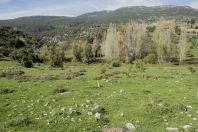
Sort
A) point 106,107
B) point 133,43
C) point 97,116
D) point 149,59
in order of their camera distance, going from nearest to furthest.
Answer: point 97,116 → point 106,107 → point 149,59 → point 133,43

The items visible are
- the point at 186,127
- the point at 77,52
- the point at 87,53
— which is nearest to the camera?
the point at 186,127

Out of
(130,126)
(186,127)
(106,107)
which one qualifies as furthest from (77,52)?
(186,127)

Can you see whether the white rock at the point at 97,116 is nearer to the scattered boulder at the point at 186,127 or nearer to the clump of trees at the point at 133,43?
the scattered boulder at the point at 186,127

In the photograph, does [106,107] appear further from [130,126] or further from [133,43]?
[133,43]

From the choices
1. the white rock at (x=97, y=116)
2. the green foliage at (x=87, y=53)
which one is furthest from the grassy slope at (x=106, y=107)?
the green foliage at (x=87, y=53)

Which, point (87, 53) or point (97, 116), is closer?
point (97, 116)

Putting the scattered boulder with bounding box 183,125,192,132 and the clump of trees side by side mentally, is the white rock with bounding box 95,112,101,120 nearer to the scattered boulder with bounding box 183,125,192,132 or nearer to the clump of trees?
the scattered boulder with bounding box 183,125,192,132

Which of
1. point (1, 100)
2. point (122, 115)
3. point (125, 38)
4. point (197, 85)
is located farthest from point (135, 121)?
point (125, 38)

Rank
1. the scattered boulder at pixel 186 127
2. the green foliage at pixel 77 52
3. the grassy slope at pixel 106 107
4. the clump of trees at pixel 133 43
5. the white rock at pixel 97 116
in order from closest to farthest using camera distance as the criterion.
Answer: the scattered boulder at pixel 186 127 < the grassy slope at pixel 106 107 < the white rock at pixel 97 116 < the clump of trees at pixel 133 43 < the green foliage at pixel 77 52

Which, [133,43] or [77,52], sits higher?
[133,43]

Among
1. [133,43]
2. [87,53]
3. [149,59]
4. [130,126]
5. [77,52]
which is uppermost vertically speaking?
[130,126]

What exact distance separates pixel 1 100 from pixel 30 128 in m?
8.43

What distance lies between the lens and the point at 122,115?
18.7m

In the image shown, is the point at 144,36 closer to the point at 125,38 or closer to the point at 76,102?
the point at 125,38
